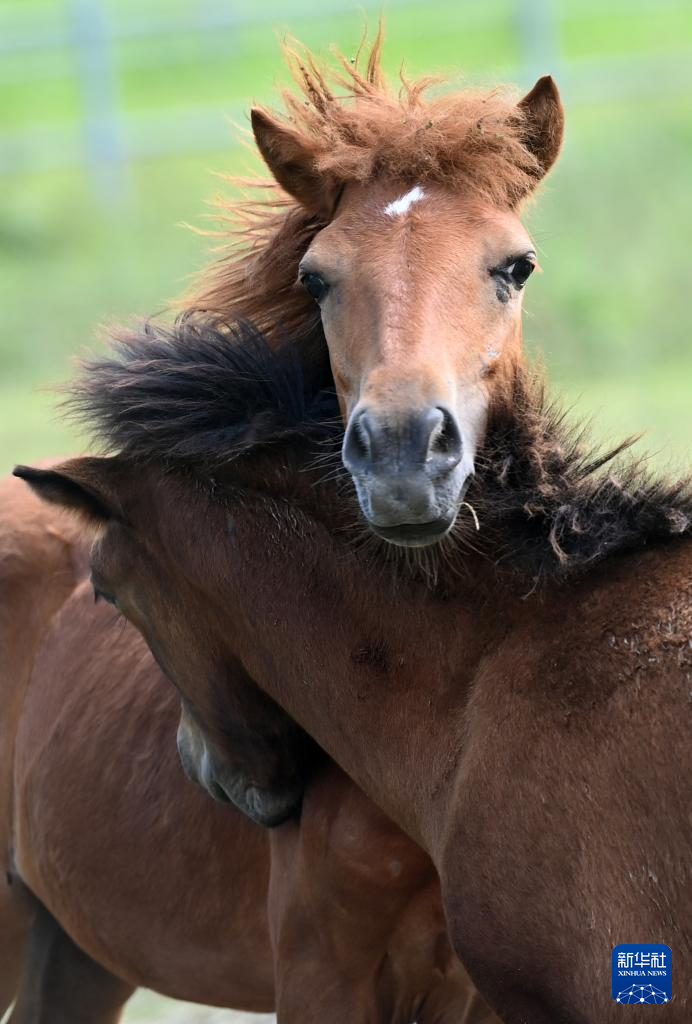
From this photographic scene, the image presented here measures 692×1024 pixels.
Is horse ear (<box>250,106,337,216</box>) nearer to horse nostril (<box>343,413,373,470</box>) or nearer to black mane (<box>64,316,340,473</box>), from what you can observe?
black mane (<box>64,316,340,473</box>)

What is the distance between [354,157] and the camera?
3246 millimetres

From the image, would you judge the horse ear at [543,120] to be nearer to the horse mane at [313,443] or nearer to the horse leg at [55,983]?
the horse mane at [313,443]

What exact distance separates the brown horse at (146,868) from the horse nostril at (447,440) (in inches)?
35.8

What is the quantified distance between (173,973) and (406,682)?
151 centimetres

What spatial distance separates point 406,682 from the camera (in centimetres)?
287

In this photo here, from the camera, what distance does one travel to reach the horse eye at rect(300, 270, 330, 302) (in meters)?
3.16

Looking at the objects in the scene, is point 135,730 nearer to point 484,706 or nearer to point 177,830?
point 177,830

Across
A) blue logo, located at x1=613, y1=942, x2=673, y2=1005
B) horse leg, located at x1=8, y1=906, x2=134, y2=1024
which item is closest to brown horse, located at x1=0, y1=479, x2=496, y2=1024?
horse leg, located at x1=8, y1=906, x2=134, y2=1024

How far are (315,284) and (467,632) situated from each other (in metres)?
0.90

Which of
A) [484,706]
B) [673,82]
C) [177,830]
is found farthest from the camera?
[673,82]

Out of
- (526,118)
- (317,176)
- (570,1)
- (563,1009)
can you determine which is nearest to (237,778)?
(563,1009)

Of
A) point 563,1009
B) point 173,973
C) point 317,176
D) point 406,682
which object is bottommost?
point 173,973

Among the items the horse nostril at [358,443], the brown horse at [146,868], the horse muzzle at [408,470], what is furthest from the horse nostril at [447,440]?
the brown horse at [146,868]

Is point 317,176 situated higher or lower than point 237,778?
higher
